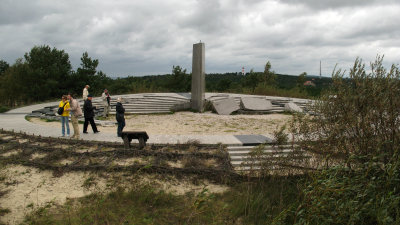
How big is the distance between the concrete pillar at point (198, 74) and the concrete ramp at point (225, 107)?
92 centimetres

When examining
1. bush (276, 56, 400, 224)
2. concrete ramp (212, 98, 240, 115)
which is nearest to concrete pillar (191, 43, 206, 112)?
concrete ramp (212, 98, 240, 115)

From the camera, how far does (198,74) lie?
17.0m

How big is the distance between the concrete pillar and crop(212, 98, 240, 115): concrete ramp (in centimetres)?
92

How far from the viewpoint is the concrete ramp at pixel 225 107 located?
16094 millimetres

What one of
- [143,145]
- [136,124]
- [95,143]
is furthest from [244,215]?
[136,124]

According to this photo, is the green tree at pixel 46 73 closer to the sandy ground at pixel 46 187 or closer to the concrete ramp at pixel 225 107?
the concrete ramp at pixel 225 107

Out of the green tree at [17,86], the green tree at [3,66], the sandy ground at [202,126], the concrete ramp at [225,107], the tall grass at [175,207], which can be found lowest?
the tall grass at [175,207]

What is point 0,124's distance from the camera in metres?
11.7

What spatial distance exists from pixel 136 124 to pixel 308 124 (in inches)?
327

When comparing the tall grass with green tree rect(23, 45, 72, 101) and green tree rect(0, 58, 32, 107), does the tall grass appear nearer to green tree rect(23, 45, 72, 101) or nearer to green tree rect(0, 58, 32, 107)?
green tree rect(23, 45, 72, 101)

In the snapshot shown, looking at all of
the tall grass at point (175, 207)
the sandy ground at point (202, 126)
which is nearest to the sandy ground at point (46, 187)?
the tall grass at point (175, 207)

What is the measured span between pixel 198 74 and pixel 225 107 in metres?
2.59

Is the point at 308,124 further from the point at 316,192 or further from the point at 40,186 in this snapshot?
the point at 40,186

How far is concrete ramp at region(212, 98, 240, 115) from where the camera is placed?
52.8 ft
